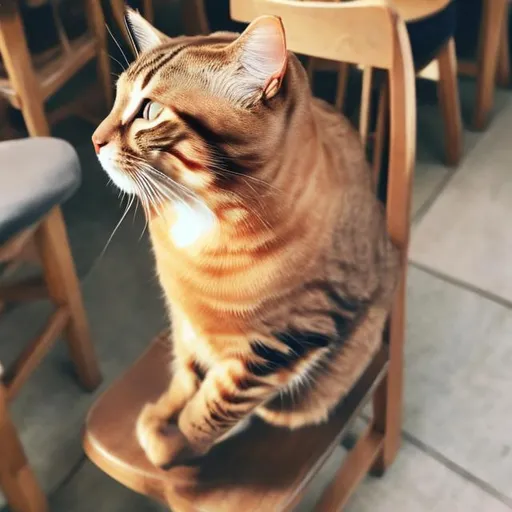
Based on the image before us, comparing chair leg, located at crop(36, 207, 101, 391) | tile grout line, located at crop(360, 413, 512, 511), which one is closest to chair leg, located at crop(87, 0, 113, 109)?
chair leg, located at crop(36, 207, 101, 391)

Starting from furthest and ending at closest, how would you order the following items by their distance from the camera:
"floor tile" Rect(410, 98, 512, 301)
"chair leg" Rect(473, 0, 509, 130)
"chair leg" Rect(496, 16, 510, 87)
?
"chair leg" Rect(496, 16, 510, 87) → "chair leg" Rect(473, 0, 509, 130) → "floor tile" Rect(410, 98, 512, 301)

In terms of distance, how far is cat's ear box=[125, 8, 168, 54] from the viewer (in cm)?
65

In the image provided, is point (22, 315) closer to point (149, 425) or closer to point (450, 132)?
point (149, 425)

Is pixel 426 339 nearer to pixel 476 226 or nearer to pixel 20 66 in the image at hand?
pixel 476 226

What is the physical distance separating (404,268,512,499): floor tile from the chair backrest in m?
0.67

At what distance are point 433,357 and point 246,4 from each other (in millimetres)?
902

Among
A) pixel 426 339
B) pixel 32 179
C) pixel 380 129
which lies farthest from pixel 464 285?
pixel 32 179

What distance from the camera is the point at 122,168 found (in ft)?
2.11

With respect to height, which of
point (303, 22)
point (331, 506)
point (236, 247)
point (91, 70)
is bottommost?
point (331, 506)

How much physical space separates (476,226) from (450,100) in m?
0.33

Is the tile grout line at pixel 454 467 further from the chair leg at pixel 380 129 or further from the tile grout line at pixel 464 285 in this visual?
the chair leg at pixel 380 129

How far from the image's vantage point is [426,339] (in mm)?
1393

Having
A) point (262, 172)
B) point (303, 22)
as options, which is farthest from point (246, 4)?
point (262, 172)

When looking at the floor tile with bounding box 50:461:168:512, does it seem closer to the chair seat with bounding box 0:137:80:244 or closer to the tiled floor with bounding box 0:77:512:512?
the tiled floor with bounding box 0:77:512:512
